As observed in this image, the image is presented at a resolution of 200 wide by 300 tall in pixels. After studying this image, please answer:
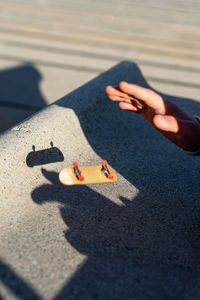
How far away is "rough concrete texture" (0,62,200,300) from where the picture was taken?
4.86 feet

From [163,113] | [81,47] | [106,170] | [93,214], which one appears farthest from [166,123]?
[81,47]

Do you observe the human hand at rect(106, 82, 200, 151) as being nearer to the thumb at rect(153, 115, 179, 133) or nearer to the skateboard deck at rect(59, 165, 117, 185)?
the thumb at rect(153, 115, 179, 133)

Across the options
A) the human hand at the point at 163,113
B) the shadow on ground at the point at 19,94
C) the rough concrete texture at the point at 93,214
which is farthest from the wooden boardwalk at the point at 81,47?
the human hand at the point at 163,113

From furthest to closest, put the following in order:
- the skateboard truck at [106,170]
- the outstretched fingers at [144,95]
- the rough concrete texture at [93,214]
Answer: the skateboard truck at [106,170], the outstretched fingers at [144,95], the rough concrete texture at [93,214]

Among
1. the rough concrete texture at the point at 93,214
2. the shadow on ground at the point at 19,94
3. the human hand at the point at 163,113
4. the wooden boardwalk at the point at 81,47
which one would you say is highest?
the human hand at the point at 163,113

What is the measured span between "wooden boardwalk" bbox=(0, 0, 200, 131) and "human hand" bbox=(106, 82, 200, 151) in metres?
1.66

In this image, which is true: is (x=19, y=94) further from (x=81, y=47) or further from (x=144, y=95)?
(x=144, y=95)

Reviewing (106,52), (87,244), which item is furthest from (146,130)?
(106,52)

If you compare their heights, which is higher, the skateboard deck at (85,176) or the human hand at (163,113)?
the human hand at (163,113)

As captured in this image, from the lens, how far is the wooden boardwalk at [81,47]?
4.06 metres

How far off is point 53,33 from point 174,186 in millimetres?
4562

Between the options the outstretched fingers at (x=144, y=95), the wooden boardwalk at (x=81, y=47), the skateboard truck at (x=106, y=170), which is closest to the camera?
the outstretched fingers at (x=144, y=95)

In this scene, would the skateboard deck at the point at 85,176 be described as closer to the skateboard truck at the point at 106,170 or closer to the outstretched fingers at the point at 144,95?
the skateboard truck at the point at 106,170

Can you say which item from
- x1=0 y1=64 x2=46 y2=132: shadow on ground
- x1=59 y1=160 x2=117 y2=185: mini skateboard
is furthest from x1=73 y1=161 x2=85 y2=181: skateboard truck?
x1=0 y1=64 x2=46 y2=132: shadow on ground
